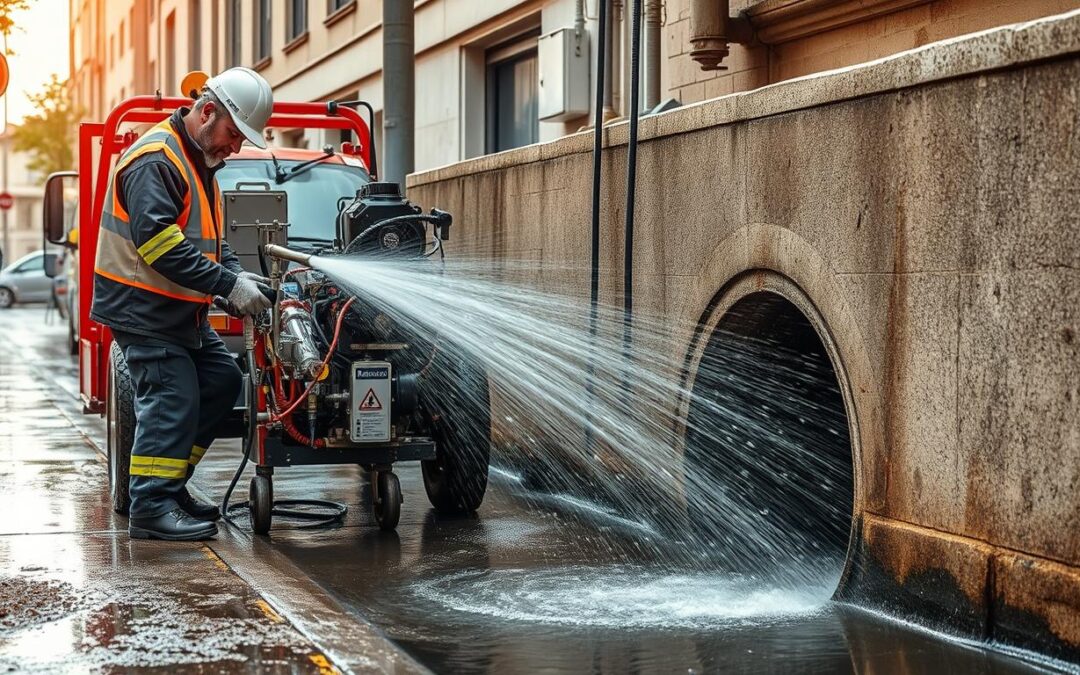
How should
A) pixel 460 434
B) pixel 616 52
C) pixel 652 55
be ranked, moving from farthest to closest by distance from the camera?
1. pixel 616 52
2. pixel 652 55
3. pixel 460 434

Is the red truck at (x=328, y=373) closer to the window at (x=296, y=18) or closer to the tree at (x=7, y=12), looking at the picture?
the tree at (x=7, y=12)

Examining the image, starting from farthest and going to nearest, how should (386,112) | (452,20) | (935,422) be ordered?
(452,20) → (386,112) → (935,422)

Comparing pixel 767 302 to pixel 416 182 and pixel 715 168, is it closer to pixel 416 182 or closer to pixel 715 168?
pixel 715 168

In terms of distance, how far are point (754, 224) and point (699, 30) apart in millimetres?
2969

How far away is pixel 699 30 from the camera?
912 cm

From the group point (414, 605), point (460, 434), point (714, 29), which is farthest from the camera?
point (714, 29)

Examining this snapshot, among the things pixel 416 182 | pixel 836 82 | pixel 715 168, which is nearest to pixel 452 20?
pixel 416 182

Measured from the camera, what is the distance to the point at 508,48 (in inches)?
581

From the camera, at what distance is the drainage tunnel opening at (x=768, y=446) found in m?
6.86

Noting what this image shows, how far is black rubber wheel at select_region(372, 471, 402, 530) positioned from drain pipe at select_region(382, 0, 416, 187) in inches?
150

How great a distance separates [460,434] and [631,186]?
1475 millimetres

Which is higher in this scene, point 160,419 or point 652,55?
point 652,55

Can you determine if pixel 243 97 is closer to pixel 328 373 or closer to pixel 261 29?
pixel 328 373

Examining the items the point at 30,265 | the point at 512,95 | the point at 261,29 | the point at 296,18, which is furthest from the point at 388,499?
the point at 30,265
